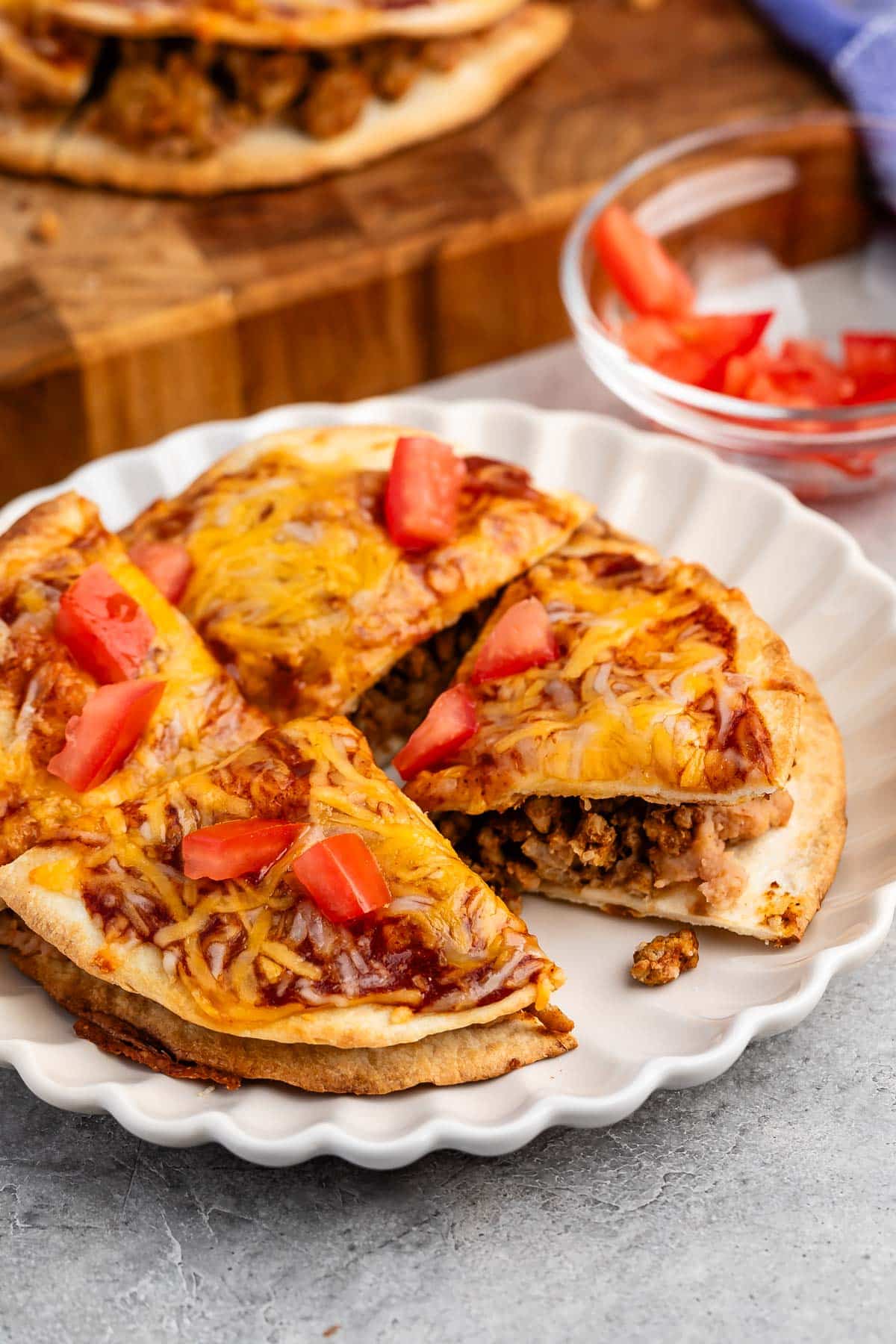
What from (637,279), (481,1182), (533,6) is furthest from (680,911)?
(533,6)

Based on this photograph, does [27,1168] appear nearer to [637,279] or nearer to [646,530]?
[646,530]

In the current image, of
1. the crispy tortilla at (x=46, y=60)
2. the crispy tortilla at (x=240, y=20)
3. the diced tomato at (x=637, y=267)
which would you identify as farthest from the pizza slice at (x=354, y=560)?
the crispy tortilla at (x=46, y=60)

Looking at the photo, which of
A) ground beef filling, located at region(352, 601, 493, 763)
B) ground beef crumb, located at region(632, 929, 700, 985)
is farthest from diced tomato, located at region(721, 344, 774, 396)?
ground beef crumb, located at region(632, 929, 700, 985)

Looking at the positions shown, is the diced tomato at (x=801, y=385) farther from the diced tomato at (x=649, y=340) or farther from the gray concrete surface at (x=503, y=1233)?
the gray concrete surface at (x=503, y=1233)

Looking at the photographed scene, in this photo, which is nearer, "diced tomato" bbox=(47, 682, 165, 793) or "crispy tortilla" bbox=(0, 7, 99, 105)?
"diced tomato" bbox=(47, 682, 165, 793)

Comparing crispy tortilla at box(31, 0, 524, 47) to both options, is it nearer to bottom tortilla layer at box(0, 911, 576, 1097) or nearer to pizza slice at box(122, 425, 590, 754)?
pizza slice at box(122, 425, 590, 754)
